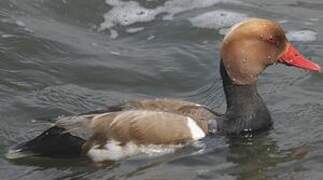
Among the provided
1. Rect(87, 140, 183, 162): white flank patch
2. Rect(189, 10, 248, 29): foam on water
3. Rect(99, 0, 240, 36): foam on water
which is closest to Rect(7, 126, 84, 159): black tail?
Rect(87, 140, 183, 162): white flank patch

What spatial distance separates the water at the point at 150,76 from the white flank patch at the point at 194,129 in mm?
66

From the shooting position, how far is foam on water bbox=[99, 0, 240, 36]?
10.1 metres

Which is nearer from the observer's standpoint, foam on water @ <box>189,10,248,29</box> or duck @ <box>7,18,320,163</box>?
duck @ <box>7,18,320,163</box>

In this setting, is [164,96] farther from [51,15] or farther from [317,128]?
[51,15]

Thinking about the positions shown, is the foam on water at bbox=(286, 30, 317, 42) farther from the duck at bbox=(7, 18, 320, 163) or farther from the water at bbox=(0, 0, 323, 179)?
the duck at bbox=(7, 18, 320, 163)

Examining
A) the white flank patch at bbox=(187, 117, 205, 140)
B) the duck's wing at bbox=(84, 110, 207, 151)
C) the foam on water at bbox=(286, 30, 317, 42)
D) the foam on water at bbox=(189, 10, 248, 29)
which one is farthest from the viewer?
the foam on water at bbox=(189, 10, 248, 29)

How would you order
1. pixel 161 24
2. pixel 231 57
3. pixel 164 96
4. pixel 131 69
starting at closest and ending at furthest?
pixel 231 57, pixel 164 96, pixel 131 69, pixel 161 24

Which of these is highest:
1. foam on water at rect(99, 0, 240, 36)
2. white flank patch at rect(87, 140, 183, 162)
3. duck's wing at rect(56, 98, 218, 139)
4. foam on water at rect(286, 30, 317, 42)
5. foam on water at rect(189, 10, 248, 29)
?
foam on water at rect(99, 0, 240, 36)

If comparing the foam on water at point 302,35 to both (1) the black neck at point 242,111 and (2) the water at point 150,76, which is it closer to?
(2) the water at point 150,76

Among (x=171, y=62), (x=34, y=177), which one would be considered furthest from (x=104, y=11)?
→ (x=34, y=177)

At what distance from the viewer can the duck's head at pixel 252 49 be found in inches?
265

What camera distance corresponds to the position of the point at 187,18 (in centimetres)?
1003

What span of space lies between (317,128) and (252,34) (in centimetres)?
89

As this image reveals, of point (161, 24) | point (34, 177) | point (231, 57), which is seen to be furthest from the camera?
point (161, 24)
